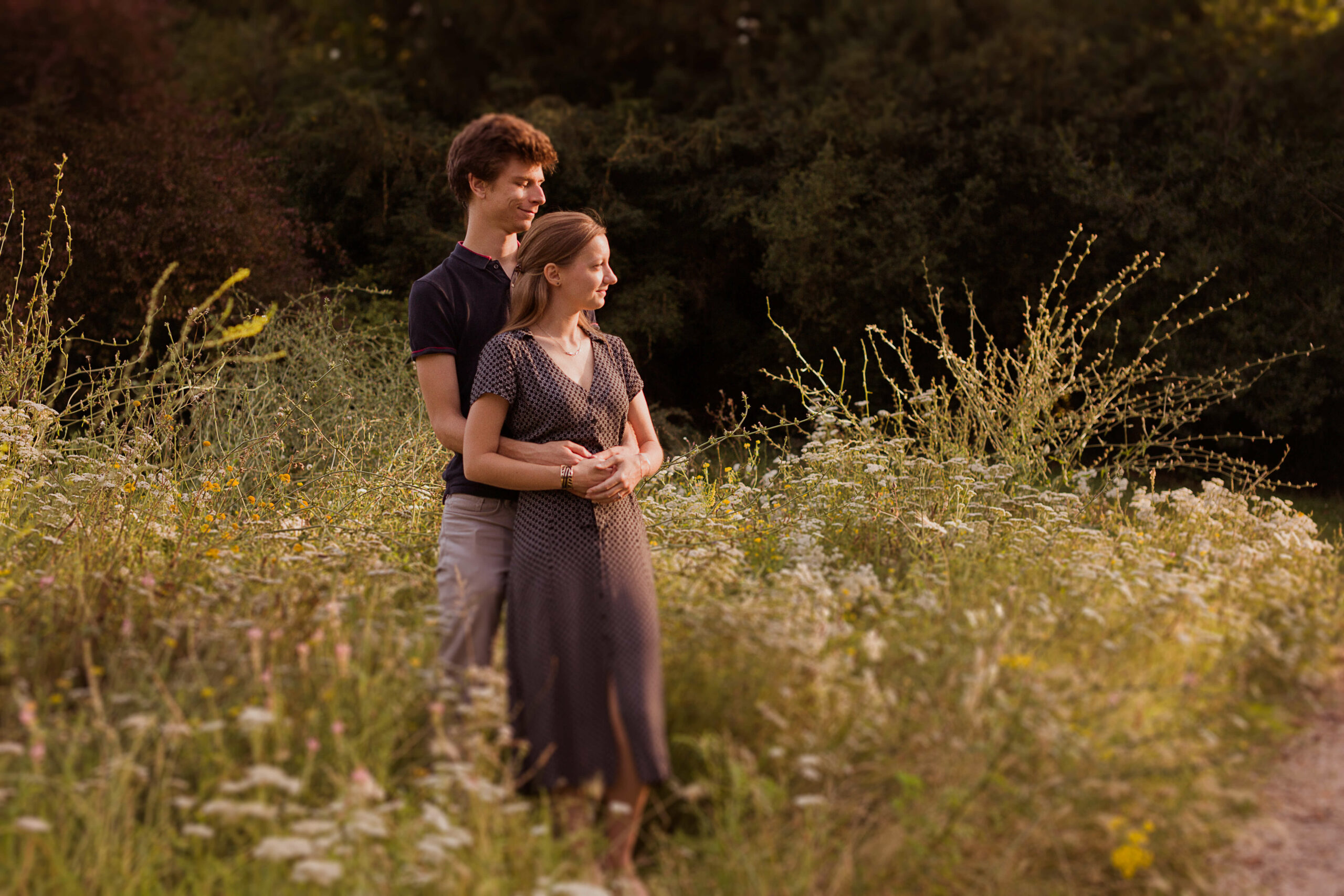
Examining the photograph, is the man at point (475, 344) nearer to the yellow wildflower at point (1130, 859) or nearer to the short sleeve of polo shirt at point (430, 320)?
the short sleeve of polo shirt at point (430, 320)

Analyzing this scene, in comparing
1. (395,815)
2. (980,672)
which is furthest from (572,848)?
(980,672)

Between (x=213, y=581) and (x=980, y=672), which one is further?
(x=213, y=581)

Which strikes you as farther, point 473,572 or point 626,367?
point 626,367

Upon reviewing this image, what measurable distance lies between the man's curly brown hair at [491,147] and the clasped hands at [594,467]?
2.87 feet

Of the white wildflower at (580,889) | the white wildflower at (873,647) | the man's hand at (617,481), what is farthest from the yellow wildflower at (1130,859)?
the man's hand at (617,481)

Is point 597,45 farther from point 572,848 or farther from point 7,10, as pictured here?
point 572,848

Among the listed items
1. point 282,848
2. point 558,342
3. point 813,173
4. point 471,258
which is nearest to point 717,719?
point 558,342

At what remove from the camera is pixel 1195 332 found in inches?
430

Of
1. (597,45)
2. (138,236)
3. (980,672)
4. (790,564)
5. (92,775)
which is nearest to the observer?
(92,775)

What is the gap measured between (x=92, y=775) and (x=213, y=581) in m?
1.26

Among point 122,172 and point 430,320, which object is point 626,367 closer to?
point 430,320

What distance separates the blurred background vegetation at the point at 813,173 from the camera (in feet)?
33.9

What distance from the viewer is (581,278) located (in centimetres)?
317

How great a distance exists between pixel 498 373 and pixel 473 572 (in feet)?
1.85
